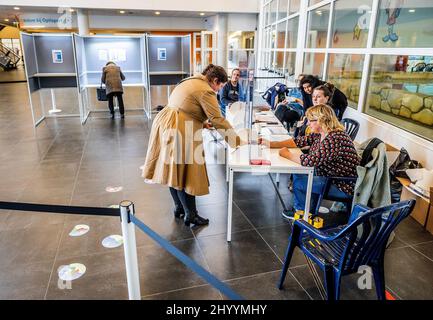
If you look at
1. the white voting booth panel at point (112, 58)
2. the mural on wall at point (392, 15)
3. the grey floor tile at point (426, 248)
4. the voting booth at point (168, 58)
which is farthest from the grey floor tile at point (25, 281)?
the voting booth at point (168, 58)

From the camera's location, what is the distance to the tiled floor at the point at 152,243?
6.86ft

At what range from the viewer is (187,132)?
251cm

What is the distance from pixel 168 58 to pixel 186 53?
17.6 inches

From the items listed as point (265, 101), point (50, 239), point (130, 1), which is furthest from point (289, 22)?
point (50, 239)

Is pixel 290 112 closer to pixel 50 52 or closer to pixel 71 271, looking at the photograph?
pixel 71 271

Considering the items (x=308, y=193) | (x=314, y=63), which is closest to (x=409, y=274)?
(x=308, y=193)

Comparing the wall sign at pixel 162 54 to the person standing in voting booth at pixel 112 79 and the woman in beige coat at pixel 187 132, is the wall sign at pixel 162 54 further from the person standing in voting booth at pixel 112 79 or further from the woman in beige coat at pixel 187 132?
the woman in beige coat at pixel 187 132

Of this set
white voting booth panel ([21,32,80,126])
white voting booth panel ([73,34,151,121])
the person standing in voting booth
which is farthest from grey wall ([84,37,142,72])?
the person standing in voting booth

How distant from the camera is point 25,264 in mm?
2314

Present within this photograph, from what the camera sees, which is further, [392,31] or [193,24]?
[193,24]

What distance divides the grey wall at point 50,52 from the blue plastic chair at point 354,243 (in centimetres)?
678

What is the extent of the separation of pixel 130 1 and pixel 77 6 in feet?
4.98

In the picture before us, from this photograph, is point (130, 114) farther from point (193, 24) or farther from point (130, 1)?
point (193, 24)
